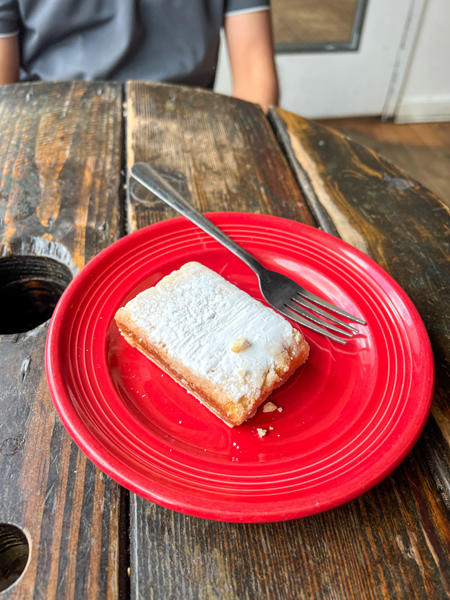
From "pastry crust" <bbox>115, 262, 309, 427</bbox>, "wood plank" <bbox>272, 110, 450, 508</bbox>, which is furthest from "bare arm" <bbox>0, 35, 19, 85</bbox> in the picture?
"pastry crust" <bbox>115, 262, 309, 427</bbox>

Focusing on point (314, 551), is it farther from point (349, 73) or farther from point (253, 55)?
point (349, 73)

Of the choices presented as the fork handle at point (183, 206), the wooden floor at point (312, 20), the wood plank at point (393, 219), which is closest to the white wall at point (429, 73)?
the wooden floor at point (312, 20)

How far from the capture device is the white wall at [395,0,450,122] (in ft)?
8.30

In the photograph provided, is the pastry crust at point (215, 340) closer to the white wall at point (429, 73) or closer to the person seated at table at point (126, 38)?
the person seated at table at point (126, 38)

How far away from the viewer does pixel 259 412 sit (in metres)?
0.56

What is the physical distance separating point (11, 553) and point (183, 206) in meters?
0.54

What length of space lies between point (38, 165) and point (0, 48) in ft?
1.85

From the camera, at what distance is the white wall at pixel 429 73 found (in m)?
2.53

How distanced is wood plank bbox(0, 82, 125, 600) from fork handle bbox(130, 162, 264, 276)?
0.23ft

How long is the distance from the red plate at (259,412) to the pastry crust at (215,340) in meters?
A: 0.03

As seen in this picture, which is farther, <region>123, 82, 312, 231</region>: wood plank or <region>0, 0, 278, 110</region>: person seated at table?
<region>0, 0, 278, 110</region>: person seated at table

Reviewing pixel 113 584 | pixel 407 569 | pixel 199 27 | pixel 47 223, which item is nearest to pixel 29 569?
pixel 113 584

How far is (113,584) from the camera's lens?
1.44 feet

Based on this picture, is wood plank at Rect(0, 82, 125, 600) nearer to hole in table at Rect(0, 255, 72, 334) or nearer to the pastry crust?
hole in table at Rect(0, 255, 72, 334)
